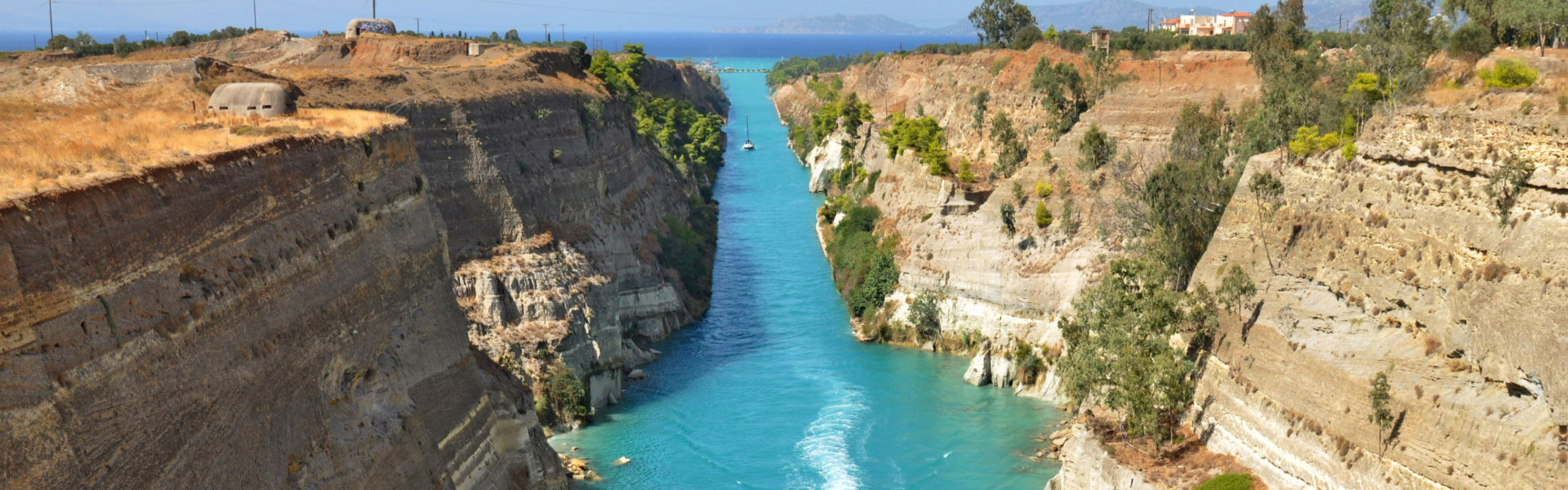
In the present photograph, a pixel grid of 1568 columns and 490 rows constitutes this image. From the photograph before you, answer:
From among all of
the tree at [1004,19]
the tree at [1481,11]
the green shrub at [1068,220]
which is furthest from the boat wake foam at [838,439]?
the tree at [1004,19]

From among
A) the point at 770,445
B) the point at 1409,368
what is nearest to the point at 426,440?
the point at 770,445

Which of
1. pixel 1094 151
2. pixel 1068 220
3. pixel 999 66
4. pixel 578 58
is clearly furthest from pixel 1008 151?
pixel 578 58

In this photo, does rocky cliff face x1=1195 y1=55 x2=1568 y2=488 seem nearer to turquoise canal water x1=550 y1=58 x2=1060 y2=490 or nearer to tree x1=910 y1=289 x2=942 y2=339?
turquoise canal water x1=550 y1=58 x2=1060 y2=490

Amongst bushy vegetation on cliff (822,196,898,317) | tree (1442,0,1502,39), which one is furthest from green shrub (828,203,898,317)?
tree (1442,0,1502,39)

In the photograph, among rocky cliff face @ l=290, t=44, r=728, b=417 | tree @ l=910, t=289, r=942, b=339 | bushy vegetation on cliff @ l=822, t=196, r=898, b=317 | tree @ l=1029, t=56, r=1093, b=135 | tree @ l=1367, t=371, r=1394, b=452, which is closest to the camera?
tree @ l=1367, t=371, r=1394, b=452

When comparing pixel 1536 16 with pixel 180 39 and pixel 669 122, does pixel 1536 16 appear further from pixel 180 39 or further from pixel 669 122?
pixel 669 122

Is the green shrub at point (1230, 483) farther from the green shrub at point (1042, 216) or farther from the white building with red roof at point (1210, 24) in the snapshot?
the white building with red roof at point (1210, 24)
